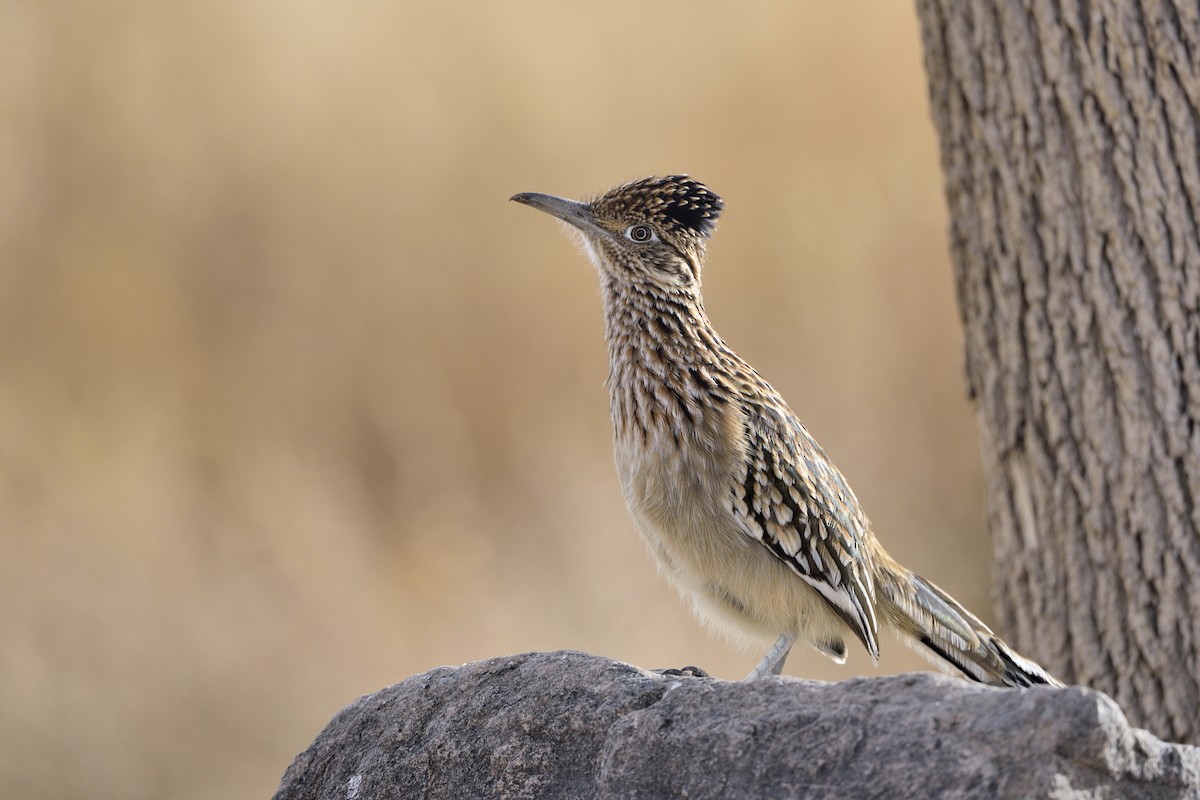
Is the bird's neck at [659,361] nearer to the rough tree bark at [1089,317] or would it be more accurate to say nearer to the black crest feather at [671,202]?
the black crest feather at [671,202]

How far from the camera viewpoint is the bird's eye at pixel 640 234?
14.4 feet

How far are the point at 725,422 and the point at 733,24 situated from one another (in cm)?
602

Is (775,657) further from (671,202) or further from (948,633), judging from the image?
(671,202)

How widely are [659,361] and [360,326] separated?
459 centimetres

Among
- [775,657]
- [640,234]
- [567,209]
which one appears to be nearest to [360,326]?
[567,209]

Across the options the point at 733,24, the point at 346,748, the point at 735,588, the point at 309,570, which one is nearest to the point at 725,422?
the point at 735,588

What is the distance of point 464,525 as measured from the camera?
863 centimetres

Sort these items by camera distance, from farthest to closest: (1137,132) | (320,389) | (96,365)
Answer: (320,389) < (96,365) < (1137,132)

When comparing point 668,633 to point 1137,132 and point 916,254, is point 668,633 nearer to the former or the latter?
point 916,254

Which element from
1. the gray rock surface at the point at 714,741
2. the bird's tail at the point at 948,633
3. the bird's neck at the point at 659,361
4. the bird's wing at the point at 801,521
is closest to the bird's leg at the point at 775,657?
the bird's wing at the point at 801,521

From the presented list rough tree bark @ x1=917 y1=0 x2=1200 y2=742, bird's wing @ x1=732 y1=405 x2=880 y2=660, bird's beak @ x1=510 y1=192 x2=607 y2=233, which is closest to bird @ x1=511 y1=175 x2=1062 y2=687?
bird's wing @ x1=732 y1=405 x2=880 y2=660

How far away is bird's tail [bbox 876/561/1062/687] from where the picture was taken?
394 cm

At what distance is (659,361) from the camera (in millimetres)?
4133

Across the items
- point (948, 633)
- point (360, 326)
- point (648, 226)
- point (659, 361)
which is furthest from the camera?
point (360, 326)
